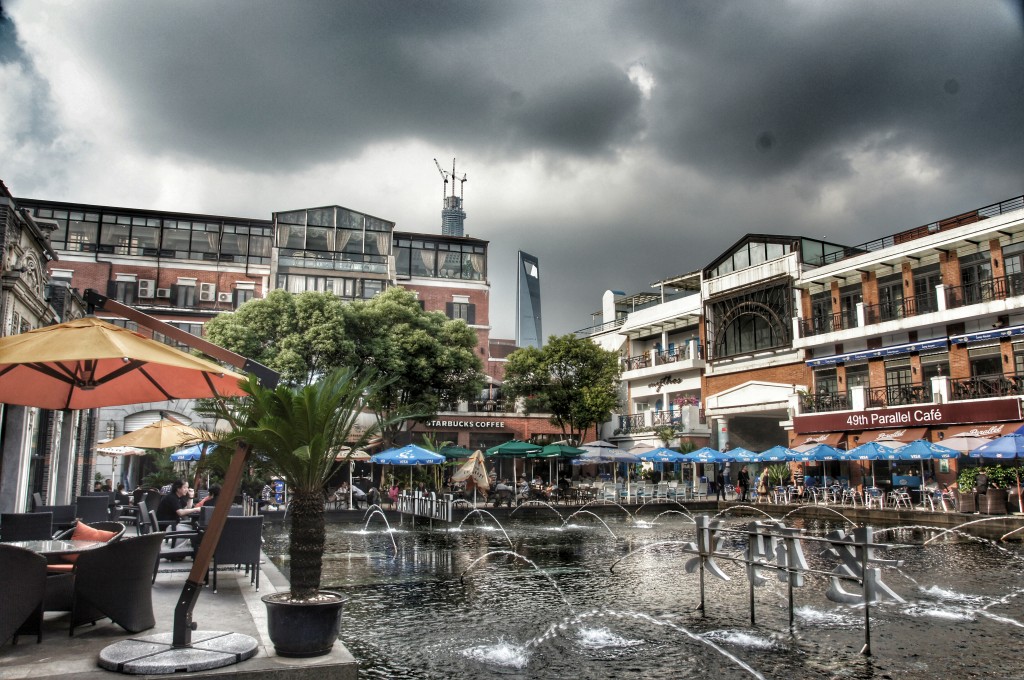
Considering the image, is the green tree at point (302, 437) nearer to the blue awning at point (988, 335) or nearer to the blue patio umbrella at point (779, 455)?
the blue patio umbrella at point (779, 455)

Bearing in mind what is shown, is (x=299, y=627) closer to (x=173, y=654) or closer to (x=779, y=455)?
(x=173, y=654)

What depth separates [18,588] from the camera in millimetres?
5848

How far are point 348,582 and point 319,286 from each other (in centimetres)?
3777

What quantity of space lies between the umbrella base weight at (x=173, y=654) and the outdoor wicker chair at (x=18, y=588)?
2.58ft

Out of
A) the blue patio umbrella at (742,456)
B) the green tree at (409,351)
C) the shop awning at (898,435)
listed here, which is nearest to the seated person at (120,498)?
the green tree at (409,351)

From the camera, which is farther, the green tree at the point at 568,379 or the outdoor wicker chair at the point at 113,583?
the green tree at the point at 568,379

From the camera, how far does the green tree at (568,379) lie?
43.2 m

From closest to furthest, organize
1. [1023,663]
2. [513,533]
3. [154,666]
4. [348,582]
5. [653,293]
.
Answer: [154,666] → [1023,663] → [348,582] → [513,533] → [653,293]

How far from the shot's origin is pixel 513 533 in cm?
2042

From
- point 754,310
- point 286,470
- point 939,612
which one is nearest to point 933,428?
point 754,310

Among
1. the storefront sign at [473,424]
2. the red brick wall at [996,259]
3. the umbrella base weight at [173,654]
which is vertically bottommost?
the umbrella base weight at [173,654]

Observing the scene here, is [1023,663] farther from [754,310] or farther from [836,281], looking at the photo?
[754,310]

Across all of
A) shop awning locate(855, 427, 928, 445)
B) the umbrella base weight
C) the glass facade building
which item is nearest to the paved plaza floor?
the umbrella base weight

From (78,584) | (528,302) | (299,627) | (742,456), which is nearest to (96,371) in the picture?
(78,584)
